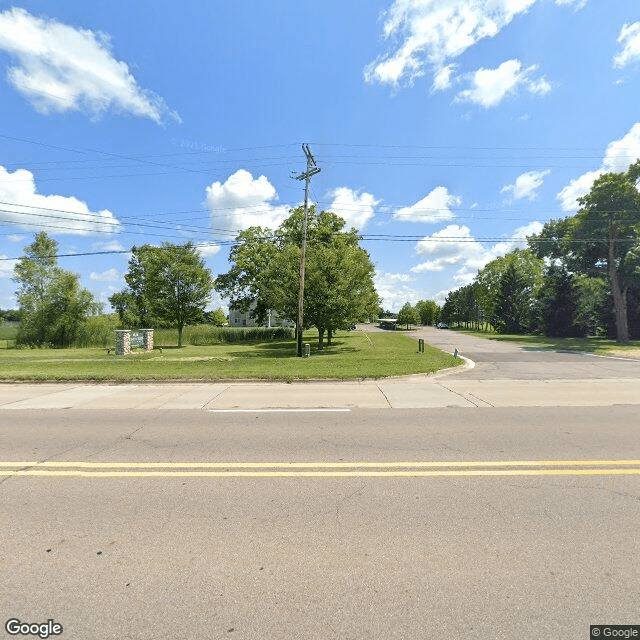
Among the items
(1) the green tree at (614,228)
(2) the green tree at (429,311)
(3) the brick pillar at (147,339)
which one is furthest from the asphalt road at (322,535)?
(2) the green tree at (429,311)

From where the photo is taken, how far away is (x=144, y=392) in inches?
384

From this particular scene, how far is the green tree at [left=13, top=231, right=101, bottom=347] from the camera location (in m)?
33.5

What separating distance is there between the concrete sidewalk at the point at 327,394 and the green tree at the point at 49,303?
27.1m

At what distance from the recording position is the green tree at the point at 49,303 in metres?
33.5

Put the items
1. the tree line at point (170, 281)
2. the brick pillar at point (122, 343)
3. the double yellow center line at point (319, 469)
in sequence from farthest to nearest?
the tree line at point (170, 281), the brick pillar at point (122, 343), the double yellow center line at point (319, 469)

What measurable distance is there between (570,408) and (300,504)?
6.72 metres

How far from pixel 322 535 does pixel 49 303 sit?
40.7m

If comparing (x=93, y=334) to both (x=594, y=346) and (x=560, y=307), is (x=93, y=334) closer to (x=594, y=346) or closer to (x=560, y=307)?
(x=594, y=346)

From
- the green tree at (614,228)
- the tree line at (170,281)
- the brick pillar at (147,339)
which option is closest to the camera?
the brick pillar at (147,339)

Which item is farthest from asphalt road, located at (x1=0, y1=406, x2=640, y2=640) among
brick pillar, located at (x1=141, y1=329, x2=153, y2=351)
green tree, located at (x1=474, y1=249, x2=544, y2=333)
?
green tree, located at (x1=474, y1=249, x2=544, y2=333)

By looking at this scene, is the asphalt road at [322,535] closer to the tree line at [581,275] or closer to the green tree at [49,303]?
the tree line at [581,275]

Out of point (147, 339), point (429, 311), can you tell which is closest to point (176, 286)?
point (147, 339)

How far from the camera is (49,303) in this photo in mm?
33781

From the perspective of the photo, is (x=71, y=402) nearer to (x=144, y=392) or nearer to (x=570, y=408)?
(x=144, y=392)
